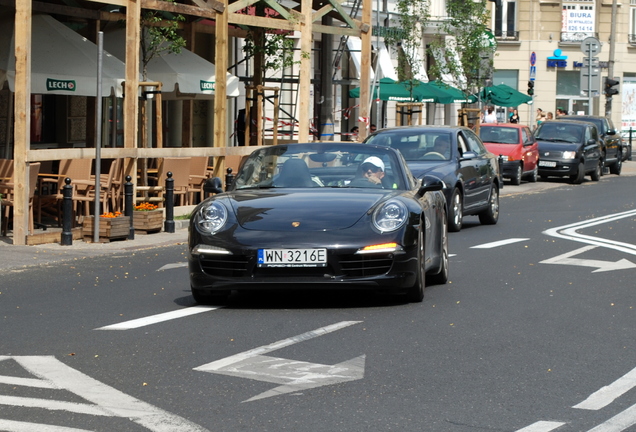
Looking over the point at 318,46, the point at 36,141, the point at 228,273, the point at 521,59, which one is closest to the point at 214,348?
the point at 228,273

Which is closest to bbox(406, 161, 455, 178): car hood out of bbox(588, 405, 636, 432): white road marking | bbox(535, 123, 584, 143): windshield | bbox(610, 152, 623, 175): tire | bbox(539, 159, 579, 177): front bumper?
bbox(588, 405, 636, 432): white road marking

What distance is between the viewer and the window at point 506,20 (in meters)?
70.5

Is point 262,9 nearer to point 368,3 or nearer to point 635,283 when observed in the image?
point 368,3

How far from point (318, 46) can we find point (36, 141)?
1970 cm

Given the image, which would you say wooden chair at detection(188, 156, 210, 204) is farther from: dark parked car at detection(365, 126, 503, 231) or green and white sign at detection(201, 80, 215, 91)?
dark parked car at detection(365, 126, 503, 231)

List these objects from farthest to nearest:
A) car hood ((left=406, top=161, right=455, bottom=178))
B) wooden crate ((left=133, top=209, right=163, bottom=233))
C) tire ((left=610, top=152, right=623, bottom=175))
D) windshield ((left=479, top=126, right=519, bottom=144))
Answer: tire ((left=610, top=152, right=623, bottom=175)) < windshield ((left=479, top=126, right=519, bottom=144)) < car hood ((left=406, top=161, right=455, bottom=178)) < wooden crate ((left=133, top=209, right=163, bottom=233))

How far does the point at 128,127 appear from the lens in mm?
18625

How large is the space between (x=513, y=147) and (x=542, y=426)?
27.8 meters

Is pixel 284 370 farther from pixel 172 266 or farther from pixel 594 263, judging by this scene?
pixel 594 263

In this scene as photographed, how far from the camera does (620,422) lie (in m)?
6.07

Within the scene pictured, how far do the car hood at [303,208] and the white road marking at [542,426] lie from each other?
Result: 392cm

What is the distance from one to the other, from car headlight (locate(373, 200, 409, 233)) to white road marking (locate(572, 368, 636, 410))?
291cm

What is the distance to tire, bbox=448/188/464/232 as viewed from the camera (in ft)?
60.5

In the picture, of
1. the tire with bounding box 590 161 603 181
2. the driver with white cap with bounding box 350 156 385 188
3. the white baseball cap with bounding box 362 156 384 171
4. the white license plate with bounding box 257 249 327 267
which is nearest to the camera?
the white license plate with bounding box 257 249 327 267
